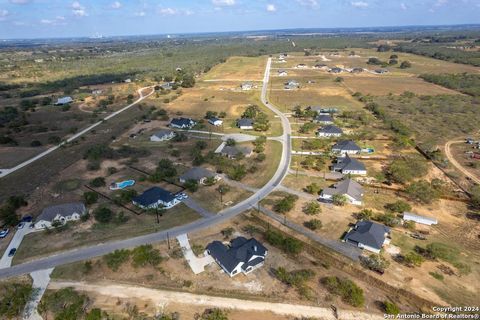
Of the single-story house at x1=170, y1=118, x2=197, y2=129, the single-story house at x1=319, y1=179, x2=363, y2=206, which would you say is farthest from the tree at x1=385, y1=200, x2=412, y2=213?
the single-story house at x1=170, y1=118, x2=197, y2=129

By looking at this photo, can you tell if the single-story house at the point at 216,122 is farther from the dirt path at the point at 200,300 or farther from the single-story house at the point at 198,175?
the dirt path at the point at 200,300

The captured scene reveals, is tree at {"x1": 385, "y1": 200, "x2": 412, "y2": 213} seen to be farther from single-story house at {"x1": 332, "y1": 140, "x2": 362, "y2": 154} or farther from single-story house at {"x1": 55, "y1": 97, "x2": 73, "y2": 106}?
single-story house at {"x1": 55, "y1": 97, "x2": 73, "y2": 106}

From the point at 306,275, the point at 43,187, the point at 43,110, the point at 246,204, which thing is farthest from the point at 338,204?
the point at 43,110

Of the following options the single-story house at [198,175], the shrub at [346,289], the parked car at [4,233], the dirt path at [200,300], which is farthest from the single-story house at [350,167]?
the parked car at [4,233]

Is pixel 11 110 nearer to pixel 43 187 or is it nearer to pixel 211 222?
pixel 43 187

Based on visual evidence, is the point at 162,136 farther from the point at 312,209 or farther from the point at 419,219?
the point at 419,219
